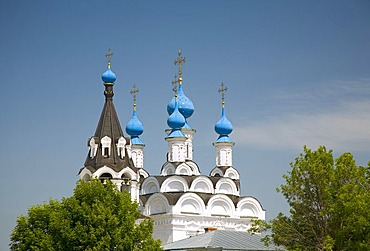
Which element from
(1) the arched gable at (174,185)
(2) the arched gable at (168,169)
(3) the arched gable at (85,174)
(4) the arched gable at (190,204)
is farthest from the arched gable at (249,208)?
(3) the arched gable at (85,174)

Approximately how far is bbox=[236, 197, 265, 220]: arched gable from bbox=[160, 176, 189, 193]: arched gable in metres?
3.67

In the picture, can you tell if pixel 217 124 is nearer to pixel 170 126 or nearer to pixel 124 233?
pixel 170 126

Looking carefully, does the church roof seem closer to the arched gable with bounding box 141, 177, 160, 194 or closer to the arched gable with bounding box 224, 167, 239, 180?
the arched gable with bounding box 141, 177, 160, 194

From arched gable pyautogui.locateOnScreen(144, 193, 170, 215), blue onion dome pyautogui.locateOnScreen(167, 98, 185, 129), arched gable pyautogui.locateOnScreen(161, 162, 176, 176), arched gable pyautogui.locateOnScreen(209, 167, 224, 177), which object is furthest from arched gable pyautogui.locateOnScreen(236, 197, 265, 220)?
blue onion dome pyautogui.locateOnScreen(167, 98, 185, 129)

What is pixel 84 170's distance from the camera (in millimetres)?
40562

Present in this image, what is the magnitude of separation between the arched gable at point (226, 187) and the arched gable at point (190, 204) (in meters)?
2.21

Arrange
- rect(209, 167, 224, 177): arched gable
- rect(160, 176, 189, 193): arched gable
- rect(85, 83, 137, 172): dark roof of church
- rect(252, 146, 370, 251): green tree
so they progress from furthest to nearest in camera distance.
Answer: rect(209, 167, 224, 177): arched gable → rect(160, 176, 189, 193): arched gable → rect(85, 83, 137, 172): dark roof of church → rect(252, 146, 370, 251): green tree

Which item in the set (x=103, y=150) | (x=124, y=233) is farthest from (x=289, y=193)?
(x=103, y=150)

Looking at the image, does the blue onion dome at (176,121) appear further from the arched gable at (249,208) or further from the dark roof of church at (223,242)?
the dark roof of church at (223,242)

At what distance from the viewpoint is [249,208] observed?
1865 inches

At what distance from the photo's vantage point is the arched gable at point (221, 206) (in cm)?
4547

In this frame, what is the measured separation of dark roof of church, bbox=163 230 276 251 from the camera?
88.5 ft

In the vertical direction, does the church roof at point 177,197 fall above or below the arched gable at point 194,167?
below

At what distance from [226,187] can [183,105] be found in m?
5.56
